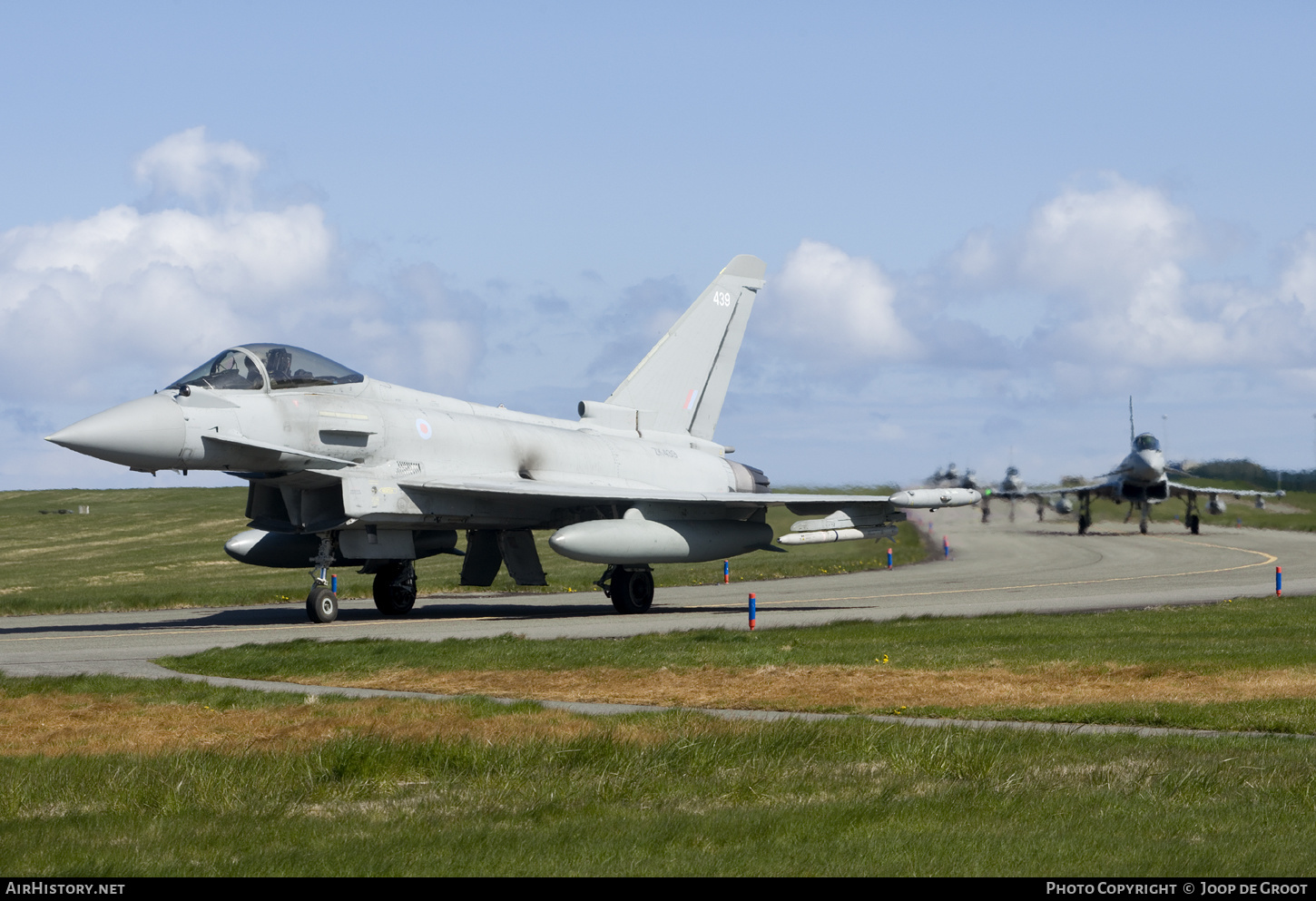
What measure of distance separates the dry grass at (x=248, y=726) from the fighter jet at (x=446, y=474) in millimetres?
7958

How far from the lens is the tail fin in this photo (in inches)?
1136

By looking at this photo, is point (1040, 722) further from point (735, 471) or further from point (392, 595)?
point (735, 471)

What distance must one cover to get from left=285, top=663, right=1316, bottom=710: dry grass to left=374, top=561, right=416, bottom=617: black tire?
9.42 meters

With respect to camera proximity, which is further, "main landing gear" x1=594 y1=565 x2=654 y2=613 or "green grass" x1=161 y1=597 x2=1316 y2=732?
"main landing gear" x1=594 y1=565 x2=654 y2=613

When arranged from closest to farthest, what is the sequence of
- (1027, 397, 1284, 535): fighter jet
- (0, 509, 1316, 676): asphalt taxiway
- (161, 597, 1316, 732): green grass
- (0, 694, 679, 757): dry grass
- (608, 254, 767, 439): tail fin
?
(0, 694, 679, 757): dry grass → (161, 597, 1316, 732): green grass → (0, 509, 1316, 676): asphalt taxiway → (608, 254, 767, 439): tail fin → (1027, 397, 1284, 535): fighter jet

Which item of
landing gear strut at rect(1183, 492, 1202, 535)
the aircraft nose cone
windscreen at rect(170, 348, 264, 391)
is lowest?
landing gear strut at rect(1183, 492, 1202, 535)

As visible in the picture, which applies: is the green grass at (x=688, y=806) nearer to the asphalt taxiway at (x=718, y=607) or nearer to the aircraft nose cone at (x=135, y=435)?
the asphalt taxiway at (x=718, y=607)

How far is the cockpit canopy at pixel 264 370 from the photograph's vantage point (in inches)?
823

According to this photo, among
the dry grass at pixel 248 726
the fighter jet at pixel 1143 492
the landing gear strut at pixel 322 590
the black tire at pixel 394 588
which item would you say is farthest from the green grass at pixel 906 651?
the fighter jet at pixel 1143 492

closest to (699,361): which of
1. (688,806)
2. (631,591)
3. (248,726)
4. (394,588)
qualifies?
(631,591)

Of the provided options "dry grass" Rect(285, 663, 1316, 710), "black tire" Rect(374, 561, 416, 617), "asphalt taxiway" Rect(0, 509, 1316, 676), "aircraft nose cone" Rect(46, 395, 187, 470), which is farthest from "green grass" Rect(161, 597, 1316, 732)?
"black tire" Rect(374, 561, 416, 617)

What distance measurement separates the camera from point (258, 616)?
25.0 meters

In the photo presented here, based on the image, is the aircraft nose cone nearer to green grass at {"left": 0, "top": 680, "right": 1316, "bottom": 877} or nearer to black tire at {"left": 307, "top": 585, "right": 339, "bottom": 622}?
black tire at {"left": 307, "top": 585, "right": 339, "bottom": 622}
